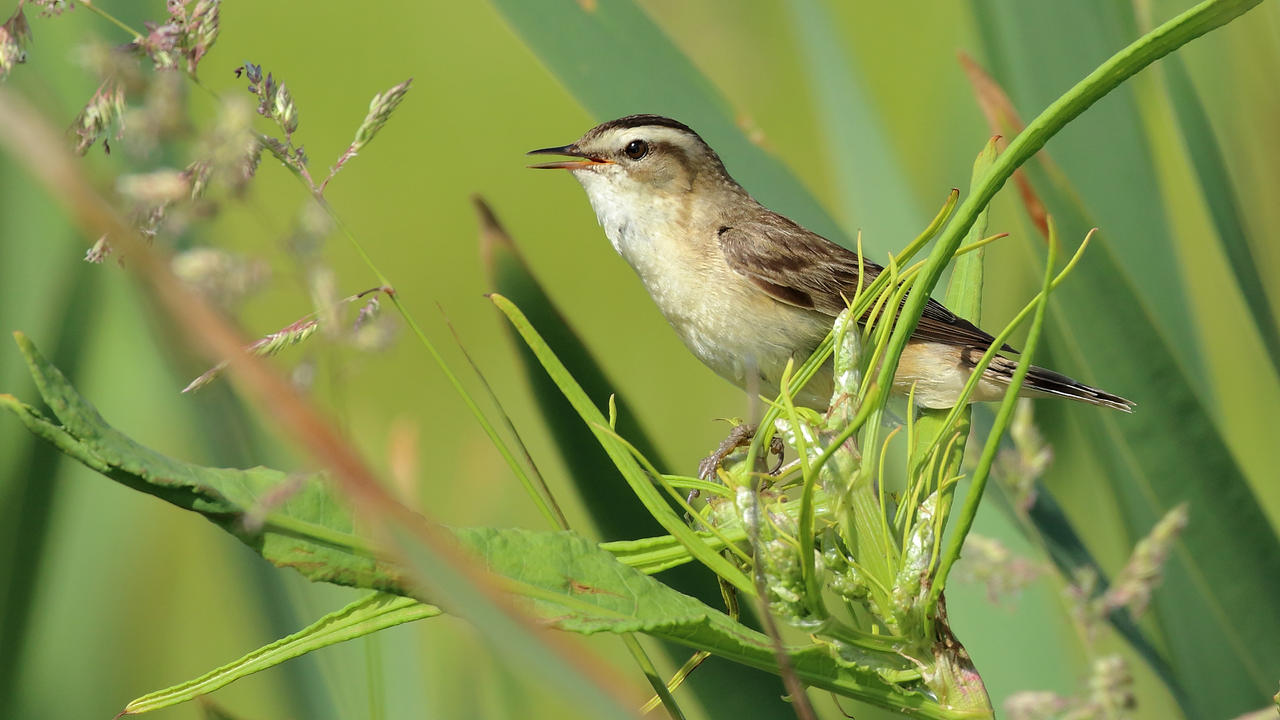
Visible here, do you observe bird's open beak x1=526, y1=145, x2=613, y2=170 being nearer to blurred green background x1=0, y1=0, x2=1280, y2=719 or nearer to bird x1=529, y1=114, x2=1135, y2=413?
bird x1=529, y1=114, x2=1135, y2=413

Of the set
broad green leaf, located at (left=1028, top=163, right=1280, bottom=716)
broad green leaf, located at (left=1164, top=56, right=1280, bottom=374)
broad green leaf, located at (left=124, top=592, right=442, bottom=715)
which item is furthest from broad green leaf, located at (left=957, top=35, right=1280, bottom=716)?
broad green leaf, located at (left=124, top=592, right=442, bottom=715)

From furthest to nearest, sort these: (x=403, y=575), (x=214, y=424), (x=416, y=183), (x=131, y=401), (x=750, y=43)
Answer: (x=416, y=183)
(x=750, y=43)
(x=131, y=401)
(x=214, y=424)
(x=403, y=575)

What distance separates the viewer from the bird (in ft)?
7.72

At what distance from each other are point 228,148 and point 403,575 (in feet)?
1.07

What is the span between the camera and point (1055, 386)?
2051 mm

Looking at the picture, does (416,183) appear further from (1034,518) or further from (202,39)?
(202,39)

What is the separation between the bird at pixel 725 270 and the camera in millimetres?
2352

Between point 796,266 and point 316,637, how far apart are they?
71.7 inches

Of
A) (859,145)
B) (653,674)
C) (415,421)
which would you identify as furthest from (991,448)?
(415,421)

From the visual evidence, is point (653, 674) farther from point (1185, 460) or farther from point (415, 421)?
point (415, 421)

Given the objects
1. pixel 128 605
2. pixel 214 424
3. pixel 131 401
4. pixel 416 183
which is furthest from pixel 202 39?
pixel 416 183

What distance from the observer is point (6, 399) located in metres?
0.75

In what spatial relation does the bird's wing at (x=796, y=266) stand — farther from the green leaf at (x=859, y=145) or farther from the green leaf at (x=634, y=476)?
the green leaf at (x=634, y=476)

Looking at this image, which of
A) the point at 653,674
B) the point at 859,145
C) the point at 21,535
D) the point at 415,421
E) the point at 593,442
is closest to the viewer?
the point at 653,674
